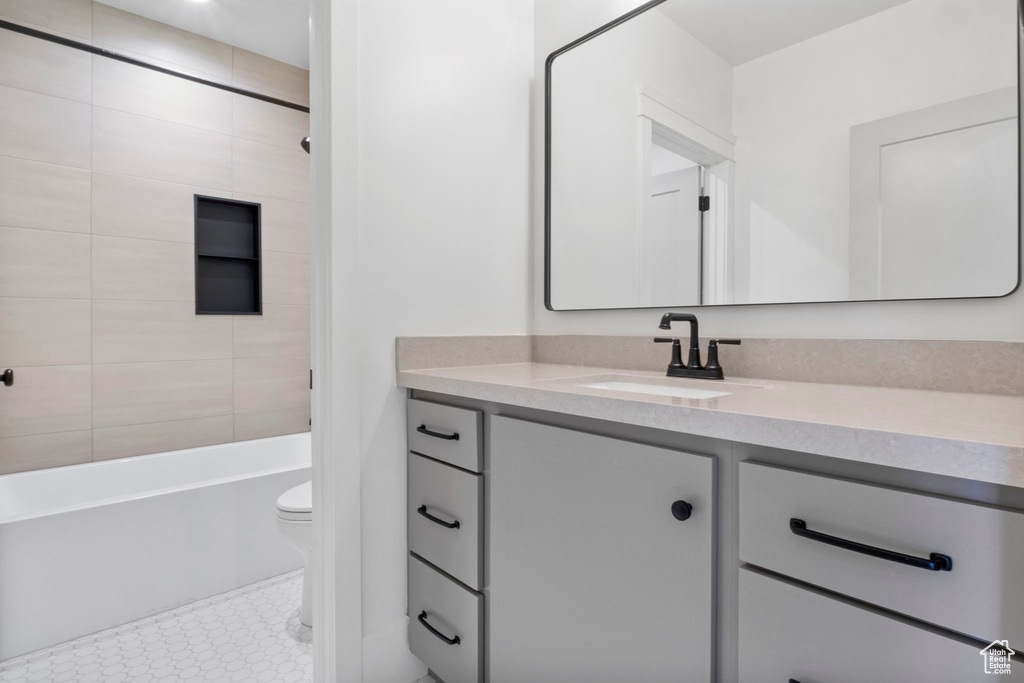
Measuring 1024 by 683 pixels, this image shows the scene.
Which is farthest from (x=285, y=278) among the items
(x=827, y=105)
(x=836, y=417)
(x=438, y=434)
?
(x=836, y=417)

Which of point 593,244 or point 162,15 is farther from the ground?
point 162,15

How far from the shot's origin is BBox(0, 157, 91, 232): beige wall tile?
2.28 metres

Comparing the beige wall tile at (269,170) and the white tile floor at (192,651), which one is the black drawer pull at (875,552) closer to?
the white tile floor at (192,651)

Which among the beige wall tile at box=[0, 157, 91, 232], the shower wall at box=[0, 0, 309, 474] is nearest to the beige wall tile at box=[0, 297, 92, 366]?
the shower wall at box=[0, 0, 309, 474]

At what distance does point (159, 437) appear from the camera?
2.70 metres

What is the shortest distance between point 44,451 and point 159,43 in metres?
2.08

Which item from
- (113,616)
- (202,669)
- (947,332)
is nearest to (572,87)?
(947,332)

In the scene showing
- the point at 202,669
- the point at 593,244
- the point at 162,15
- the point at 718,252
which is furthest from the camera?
the point at 162,15

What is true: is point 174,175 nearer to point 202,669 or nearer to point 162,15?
point 162,15

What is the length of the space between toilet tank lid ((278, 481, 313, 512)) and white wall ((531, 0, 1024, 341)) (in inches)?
39.7

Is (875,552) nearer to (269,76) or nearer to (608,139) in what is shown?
(608,139)

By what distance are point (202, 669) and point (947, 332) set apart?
7.02 feet

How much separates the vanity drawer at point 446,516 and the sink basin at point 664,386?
37 cm

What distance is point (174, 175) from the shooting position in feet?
8.91
